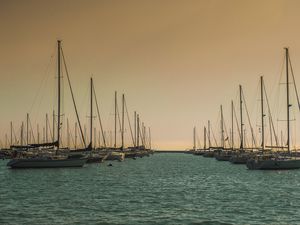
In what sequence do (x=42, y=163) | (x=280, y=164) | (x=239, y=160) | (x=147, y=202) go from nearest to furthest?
(x=147, y=202)
(x=280, y=164)
(x=42, y=163)
(x=239, y=160)

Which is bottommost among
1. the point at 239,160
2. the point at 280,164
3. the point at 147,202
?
the point at 147,202

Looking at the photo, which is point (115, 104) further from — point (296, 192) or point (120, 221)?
point (120, 221)

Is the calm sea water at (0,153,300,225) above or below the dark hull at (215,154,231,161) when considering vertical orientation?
below

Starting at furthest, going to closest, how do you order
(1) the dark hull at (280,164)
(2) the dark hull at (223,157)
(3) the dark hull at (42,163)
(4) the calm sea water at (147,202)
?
1. (2) the dark hull at (223,157)
2. (3) the dark hull at (42,163)
3. (1) the dark hull at (280,164)
4. (4) the calm sea water at (147,202)

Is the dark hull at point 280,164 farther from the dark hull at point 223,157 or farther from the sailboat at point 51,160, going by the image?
the dark hull at point 223,157

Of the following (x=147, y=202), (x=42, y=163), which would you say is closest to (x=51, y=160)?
(x=42, y=163)

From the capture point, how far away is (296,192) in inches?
1859

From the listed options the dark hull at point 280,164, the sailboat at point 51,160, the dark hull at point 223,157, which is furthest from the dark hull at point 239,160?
the sailboat at point 51,160

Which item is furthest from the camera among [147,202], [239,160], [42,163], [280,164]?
[239,160]

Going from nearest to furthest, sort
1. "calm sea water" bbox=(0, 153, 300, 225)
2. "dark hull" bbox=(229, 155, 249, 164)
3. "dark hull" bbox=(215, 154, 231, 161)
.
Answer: "calm sea water" bbox=(0, 153, 300, 225) → "dark hull" bbox=(229, 155, 249, 164) → "dark hull" bbox=(215, 154, 231, 161)

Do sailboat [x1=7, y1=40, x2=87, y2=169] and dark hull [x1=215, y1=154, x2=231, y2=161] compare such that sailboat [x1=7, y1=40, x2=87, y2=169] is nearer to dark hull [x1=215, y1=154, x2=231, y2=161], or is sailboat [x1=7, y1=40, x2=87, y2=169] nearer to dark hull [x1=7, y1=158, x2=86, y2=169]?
dark hull [x1=7, y1=158, x2=86, y2=169]

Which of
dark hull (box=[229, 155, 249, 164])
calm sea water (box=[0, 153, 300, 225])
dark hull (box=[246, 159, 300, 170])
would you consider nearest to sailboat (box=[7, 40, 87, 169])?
calm sea water (box=[0, 153, 300, 225])

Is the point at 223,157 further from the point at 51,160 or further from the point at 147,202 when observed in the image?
the point at 147,202

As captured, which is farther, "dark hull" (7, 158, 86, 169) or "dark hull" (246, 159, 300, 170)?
"dark hull" (7, 158, 86, 169)
